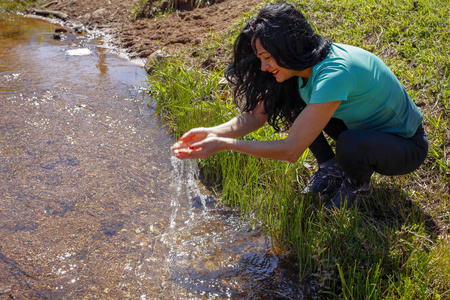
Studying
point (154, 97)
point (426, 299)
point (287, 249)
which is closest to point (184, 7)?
point (154, 97)

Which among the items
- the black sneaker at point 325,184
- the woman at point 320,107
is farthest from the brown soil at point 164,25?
the black sneaker at point 325,184

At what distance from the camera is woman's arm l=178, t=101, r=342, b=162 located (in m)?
2.21

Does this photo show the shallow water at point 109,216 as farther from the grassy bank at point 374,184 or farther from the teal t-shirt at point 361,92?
the teal t-shirt at point 361,92

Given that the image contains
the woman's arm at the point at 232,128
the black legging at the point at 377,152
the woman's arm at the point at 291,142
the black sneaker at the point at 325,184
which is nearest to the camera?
the woman's arm at the point at 291,142

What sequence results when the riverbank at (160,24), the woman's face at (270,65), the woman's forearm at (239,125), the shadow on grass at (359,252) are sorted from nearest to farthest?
the shadow on grass at (359,252) < the woman's face at (270,65) < the woman's forearm at (239,125) < the riverbank at (160,24)

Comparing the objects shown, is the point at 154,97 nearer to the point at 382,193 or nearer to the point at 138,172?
the point at 138,172

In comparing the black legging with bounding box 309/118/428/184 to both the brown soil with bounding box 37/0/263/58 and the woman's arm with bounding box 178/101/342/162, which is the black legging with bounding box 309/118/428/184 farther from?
the brown soil with bounding box 37/0/263/58

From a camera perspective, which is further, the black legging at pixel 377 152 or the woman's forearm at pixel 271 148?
the black legging at pixel 377 152

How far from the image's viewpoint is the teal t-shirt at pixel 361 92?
2.20m

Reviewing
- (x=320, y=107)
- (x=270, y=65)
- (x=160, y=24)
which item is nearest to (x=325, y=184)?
(x=320, y=107)

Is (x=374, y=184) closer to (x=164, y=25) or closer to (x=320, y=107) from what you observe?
(x=320, y=107)

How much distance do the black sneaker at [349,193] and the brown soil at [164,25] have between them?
3.82 metres

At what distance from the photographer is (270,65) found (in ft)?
7.74

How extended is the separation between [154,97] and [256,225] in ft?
8.72
